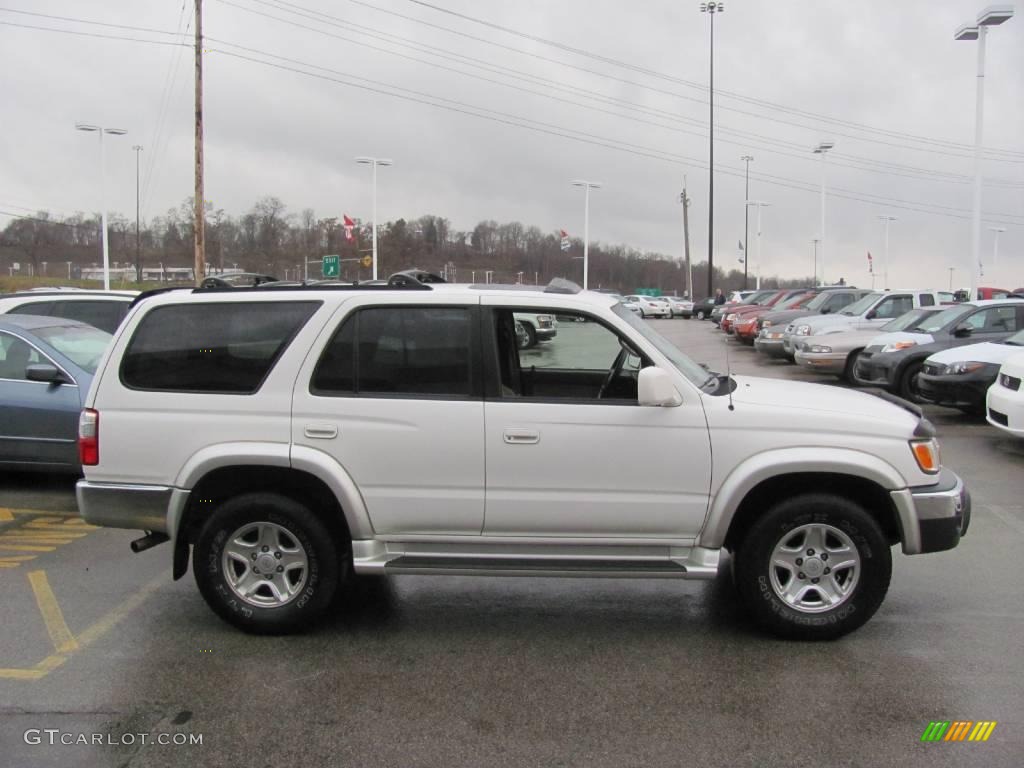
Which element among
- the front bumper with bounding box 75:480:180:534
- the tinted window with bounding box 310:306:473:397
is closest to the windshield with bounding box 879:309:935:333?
the tinted window with bounding box 310:306:473:397

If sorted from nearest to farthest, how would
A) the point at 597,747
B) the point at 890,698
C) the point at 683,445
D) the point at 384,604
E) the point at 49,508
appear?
1. the point at 597,747
2. the point at 890,698
3. the point at 683,445
4. the point at 384,604
5. the point at 49,508

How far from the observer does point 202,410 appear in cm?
447

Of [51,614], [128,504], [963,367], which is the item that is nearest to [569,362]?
[128,504]

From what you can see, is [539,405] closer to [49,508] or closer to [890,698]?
[890,698]

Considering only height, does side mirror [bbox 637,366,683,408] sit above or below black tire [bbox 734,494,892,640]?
above

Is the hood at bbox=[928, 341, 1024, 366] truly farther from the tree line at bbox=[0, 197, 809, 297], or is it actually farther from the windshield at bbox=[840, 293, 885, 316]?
the tree line at bbox=[0, 197, 809, 297]

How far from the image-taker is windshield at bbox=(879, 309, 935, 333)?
15.5m

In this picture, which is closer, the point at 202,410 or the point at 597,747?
the point at 597,747

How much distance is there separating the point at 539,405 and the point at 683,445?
760mm

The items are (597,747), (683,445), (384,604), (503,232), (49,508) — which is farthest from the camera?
(503,232)

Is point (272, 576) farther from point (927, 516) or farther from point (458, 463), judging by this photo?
point (927, 516)

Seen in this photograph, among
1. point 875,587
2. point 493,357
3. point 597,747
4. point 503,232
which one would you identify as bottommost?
point 597,747

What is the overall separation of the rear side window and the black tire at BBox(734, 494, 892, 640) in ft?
8.76

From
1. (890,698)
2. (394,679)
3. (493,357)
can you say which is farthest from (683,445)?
(394,679)
